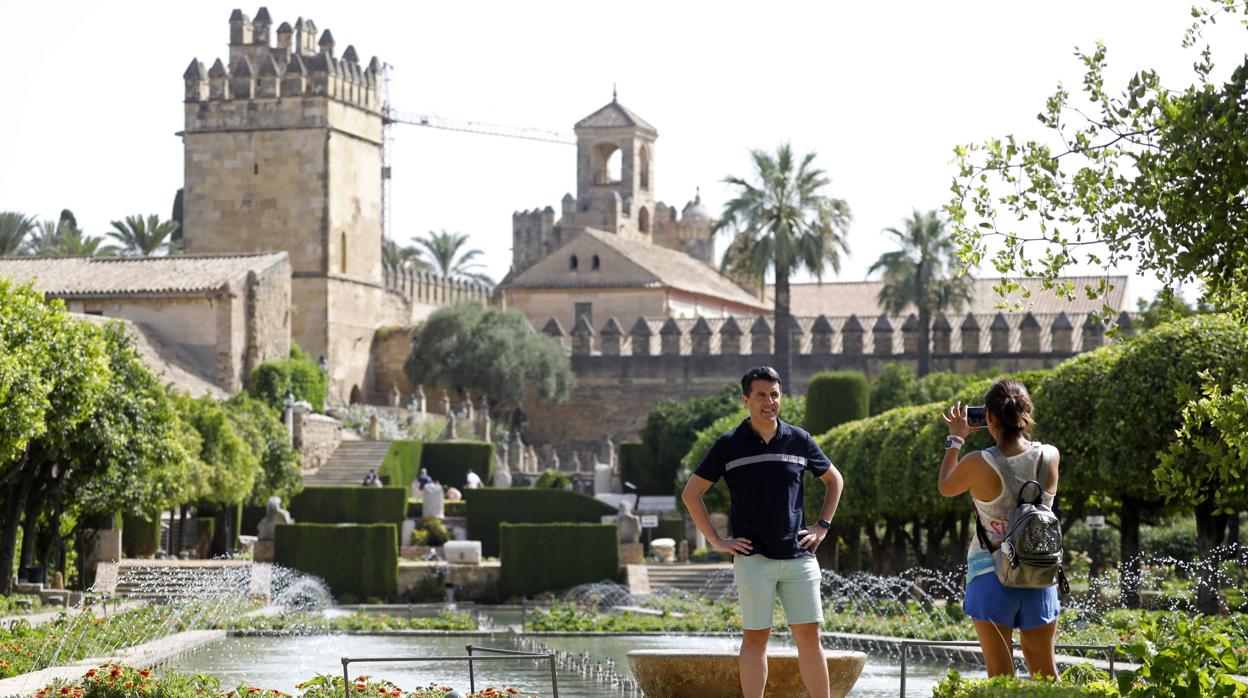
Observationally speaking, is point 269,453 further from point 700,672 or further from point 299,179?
point 700,672

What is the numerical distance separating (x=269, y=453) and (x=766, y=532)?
105ft

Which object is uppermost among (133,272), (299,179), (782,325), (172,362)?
(299,179)

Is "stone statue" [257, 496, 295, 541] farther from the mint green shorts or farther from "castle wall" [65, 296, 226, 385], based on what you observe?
the mint green shorts

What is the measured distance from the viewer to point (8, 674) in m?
12.7

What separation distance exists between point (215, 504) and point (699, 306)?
36.3 meters

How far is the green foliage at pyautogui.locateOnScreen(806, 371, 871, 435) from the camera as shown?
36.9m

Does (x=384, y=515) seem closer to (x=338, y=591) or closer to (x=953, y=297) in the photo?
(x=338, y=591)

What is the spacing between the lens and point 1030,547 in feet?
23.8

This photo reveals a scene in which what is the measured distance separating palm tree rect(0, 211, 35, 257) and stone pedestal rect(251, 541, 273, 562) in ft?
95.6

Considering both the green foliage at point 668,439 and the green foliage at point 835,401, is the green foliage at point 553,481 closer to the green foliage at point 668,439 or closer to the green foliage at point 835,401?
the green foliage at point 668,439

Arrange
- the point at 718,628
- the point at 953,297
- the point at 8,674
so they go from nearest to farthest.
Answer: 1. the point at 8,674
2. the point at 718,628
3. the point at 953,297

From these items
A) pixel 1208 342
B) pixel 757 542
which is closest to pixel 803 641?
pixel 757 542

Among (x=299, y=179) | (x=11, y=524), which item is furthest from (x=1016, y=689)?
(x=299, y=179)

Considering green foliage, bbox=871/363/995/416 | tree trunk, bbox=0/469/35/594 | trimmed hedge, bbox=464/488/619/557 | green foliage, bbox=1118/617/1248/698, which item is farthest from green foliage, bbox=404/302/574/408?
green foliage, bbox=1118/617/1248/698
